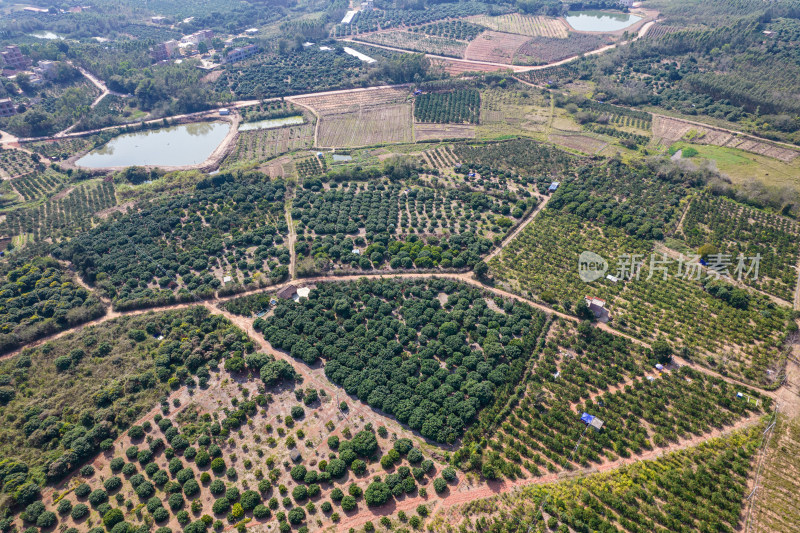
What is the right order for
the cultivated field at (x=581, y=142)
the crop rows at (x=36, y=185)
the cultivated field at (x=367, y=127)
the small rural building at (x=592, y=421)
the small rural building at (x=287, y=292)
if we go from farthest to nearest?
the cultivated field at (x=367, y=127), the cultivated field at (x=581, y=142), the crop rows at (x=36, y=185), the small rural building at (x=287, y=292), the small rural building at (x=592, y=421)

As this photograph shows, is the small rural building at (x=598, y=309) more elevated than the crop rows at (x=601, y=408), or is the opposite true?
Answer: the small rural building at (x=598, y=309)

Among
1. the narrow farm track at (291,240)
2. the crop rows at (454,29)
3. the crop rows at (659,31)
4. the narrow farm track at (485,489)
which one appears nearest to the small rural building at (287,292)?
the narrow farm track at (291,240)

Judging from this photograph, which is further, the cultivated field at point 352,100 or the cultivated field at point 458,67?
the cultivated field at point 458,67

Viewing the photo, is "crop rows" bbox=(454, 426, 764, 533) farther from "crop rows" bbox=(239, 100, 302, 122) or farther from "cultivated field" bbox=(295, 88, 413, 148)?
"crop rows" bbox=(239, 100, 302, 122)

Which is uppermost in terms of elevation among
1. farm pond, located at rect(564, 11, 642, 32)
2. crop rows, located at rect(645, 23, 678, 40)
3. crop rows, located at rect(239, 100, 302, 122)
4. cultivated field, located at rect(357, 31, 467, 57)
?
farm pond, located at rect(564, 11, 642, 32)

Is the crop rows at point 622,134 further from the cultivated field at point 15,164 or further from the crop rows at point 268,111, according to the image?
the cultivated field at point 15,164

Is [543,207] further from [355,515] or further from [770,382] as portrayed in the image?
[355,515]

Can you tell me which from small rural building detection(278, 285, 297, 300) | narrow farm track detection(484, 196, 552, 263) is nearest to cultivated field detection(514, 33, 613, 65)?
narrow farm track detection(484, 196, 552, 263)

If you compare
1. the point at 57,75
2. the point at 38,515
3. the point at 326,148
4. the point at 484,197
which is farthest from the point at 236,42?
the point at 38,515

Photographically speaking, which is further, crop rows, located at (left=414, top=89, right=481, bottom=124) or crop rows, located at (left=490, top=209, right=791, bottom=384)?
crop rows, located at (left=414, top=89, right=481, bottom=124)
